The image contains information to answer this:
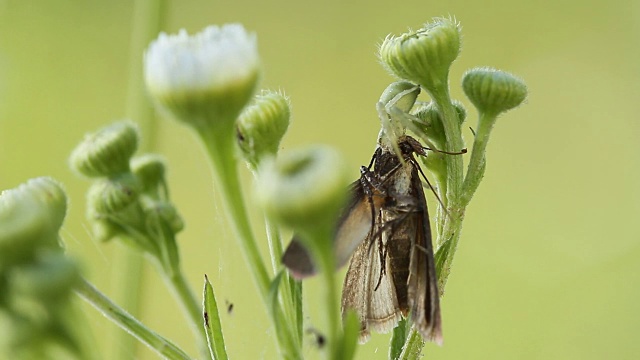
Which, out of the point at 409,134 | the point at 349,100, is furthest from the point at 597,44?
the point at 409,134

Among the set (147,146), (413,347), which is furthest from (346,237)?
(147,146)

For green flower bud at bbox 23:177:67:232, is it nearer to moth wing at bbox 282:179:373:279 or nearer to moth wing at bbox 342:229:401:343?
moth wing at bbox 282:179:373:279

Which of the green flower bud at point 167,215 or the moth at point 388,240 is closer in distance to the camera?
the green flower bud at point 167,215

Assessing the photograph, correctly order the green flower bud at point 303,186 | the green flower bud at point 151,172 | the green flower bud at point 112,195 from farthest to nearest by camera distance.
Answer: the green flower bud at point 151,172, the green flower bud at point 112,195, the green flower bud at point 303,186

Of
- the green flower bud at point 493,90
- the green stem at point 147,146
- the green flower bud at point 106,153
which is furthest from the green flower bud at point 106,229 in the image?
the green stem at point 147,146

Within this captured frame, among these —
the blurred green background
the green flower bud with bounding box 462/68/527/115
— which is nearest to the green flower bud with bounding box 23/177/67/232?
the green flower bud with bounding box 462/68/527/115

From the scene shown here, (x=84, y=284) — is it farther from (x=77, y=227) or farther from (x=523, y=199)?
(x=523, y=199)

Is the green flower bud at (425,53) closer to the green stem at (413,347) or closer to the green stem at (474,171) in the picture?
the green stem at (474,171)
